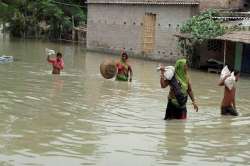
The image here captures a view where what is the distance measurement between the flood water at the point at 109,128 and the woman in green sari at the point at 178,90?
6.9 inches

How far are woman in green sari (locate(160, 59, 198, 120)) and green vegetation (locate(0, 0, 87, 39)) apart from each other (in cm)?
3320

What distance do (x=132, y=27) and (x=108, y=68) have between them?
13916 millimetres

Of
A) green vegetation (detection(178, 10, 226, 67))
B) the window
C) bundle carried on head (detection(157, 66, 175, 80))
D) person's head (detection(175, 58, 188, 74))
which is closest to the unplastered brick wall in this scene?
green vegetation (detection(178, 10, 226, 67))

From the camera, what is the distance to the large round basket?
17.3 m

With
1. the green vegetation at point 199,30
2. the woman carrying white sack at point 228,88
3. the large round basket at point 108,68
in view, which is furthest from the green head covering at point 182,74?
the green vegetation at point 199,30

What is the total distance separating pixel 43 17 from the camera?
149 feet

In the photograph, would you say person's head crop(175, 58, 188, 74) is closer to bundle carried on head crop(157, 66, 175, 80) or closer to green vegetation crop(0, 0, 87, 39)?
bundle carried on head crop(157, 66, 175, 80)

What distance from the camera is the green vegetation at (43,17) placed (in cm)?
4369

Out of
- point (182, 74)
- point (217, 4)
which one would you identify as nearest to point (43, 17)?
point (217, 4)

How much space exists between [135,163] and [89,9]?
28521 mm

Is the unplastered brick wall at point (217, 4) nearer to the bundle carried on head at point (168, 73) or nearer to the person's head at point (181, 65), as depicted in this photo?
the person's head at point (181, 65)

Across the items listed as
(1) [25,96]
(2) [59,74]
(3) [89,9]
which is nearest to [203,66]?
(2) [59,74]

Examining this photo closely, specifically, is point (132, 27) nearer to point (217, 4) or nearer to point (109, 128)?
point (217, 4)

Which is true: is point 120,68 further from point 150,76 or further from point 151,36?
point 151,36
